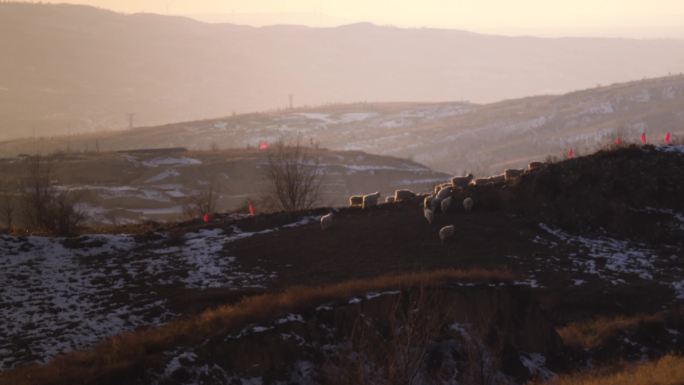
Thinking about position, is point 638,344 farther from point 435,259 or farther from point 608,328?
point 435,259

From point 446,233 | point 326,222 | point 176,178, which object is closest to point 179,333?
point 326,222

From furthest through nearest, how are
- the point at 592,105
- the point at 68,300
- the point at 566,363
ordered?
1. the point at 592,105
2. the point at 68,300
3. the point at 566,363

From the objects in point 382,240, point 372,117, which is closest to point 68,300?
point 382,240

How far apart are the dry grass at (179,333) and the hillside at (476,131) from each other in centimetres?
9456

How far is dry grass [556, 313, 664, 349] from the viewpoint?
78.5 ft

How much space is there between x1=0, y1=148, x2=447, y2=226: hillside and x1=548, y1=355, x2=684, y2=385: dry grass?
59.2 meters

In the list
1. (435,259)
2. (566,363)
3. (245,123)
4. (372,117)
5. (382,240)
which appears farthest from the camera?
(372,117)

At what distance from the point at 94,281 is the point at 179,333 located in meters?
7.81

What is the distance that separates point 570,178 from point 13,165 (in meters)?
79.6

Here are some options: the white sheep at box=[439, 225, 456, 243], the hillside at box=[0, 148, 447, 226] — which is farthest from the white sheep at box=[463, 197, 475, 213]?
the hillside at box=[0, 148, 447, 226]

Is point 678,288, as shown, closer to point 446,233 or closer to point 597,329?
point 597,329

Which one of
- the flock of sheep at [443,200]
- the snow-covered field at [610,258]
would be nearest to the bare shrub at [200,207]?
the flock of sheep at [443,200]

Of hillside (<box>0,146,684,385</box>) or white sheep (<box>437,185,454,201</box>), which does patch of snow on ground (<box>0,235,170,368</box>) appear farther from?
white sheep (<box>437,185,454,201</box>)

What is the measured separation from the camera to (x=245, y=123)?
182 metres
